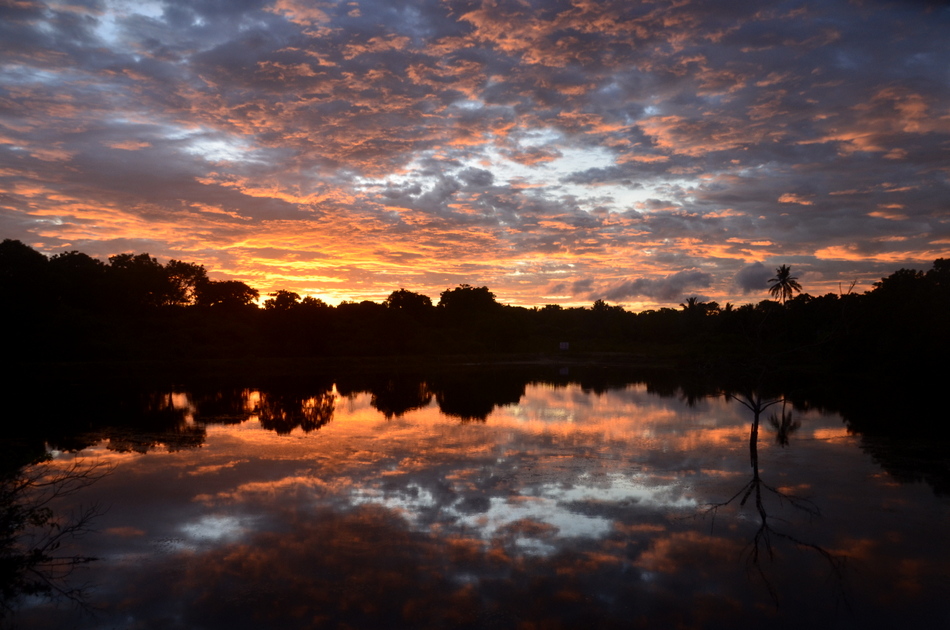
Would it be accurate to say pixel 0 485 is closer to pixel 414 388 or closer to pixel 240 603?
pixel 240 603

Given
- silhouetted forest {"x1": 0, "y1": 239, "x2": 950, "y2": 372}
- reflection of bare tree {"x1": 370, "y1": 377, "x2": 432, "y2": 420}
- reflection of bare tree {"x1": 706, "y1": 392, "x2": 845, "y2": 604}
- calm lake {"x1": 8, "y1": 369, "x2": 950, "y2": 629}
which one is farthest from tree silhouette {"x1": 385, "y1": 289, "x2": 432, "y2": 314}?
reflection of bare tree {"x1": 706, "y1": 392, "x2": 845, "y2": 604}

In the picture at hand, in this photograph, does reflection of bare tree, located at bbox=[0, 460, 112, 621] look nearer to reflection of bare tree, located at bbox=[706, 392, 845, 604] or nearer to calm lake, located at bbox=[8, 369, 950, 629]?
calm lake, located at bbox=[8, 369, 950, 629]

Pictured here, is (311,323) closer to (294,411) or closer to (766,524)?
(294,411)

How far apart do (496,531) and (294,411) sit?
57.7 feet

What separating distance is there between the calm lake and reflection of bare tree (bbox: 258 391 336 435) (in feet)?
3.34

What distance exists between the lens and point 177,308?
6122 cm

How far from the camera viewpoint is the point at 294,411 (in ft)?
84.5

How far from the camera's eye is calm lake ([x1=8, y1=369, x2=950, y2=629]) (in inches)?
293

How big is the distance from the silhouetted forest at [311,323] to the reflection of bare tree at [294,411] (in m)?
21.4

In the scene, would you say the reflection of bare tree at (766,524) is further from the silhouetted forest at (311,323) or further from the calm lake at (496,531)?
the silhouetted forest at (311,323)

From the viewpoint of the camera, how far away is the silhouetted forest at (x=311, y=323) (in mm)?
41156

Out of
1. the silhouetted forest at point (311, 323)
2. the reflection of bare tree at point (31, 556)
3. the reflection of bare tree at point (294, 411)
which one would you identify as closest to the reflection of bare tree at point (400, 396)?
the reflection of bare tree at point (294, 411)

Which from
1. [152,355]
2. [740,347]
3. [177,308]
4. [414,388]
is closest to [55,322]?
[152,355]

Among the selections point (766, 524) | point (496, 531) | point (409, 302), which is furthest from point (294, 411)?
point (409, 302)
